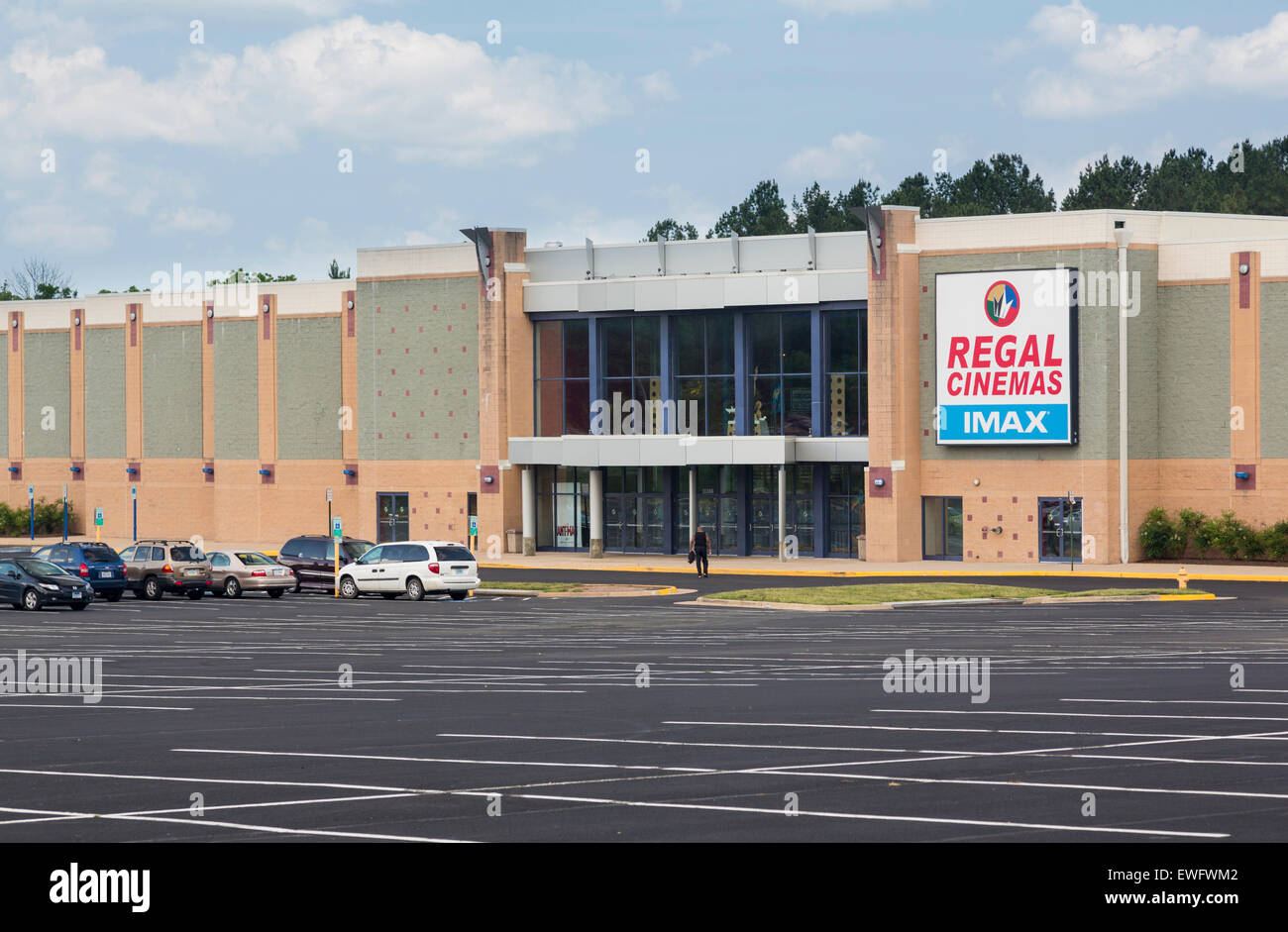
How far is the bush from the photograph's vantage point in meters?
55.0

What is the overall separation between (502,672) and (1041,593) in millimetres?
21688

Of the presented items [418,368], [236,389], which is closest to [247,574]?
[418,368]

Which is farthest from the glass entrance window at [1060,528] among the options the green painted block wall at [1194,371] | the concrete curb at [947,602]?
the concrete curb at [947,602]

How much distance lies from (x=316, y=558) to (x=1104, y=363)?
2499 centimetres

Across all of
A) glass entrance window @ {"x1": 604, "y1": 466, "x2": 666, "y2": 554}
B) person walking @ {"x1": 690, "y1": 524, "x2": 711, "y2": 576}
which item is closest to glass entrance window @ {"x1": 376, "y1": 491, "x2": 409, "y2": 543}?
glass entrance window @ {"x1": 604, "y1": 466, "x2": 666, "y2": 554}

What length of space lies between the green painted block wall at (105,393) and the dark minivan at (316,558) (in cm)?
3088

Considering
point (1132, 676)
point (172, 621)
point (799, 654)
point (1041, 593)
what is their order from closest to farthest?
point (1132, 676) → point (799, 654) → point (172, 621) → point (1041, 593)

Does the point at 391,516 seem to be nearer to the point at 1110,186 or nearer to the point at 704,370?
the point at 704,370

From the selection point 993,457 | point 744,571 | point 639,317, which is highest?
point 639,317

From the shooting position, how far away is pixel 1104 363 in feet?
180

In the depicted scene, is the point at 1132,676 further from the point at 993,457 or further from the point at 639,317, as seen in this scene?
the point at 639,317

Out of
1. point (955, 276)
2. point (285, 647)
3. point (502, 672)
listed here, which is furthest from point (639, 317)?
point (502, 672)

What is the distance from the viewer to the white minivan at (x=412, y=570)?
44.6 m

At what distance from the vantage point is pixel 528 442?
6419 cm
